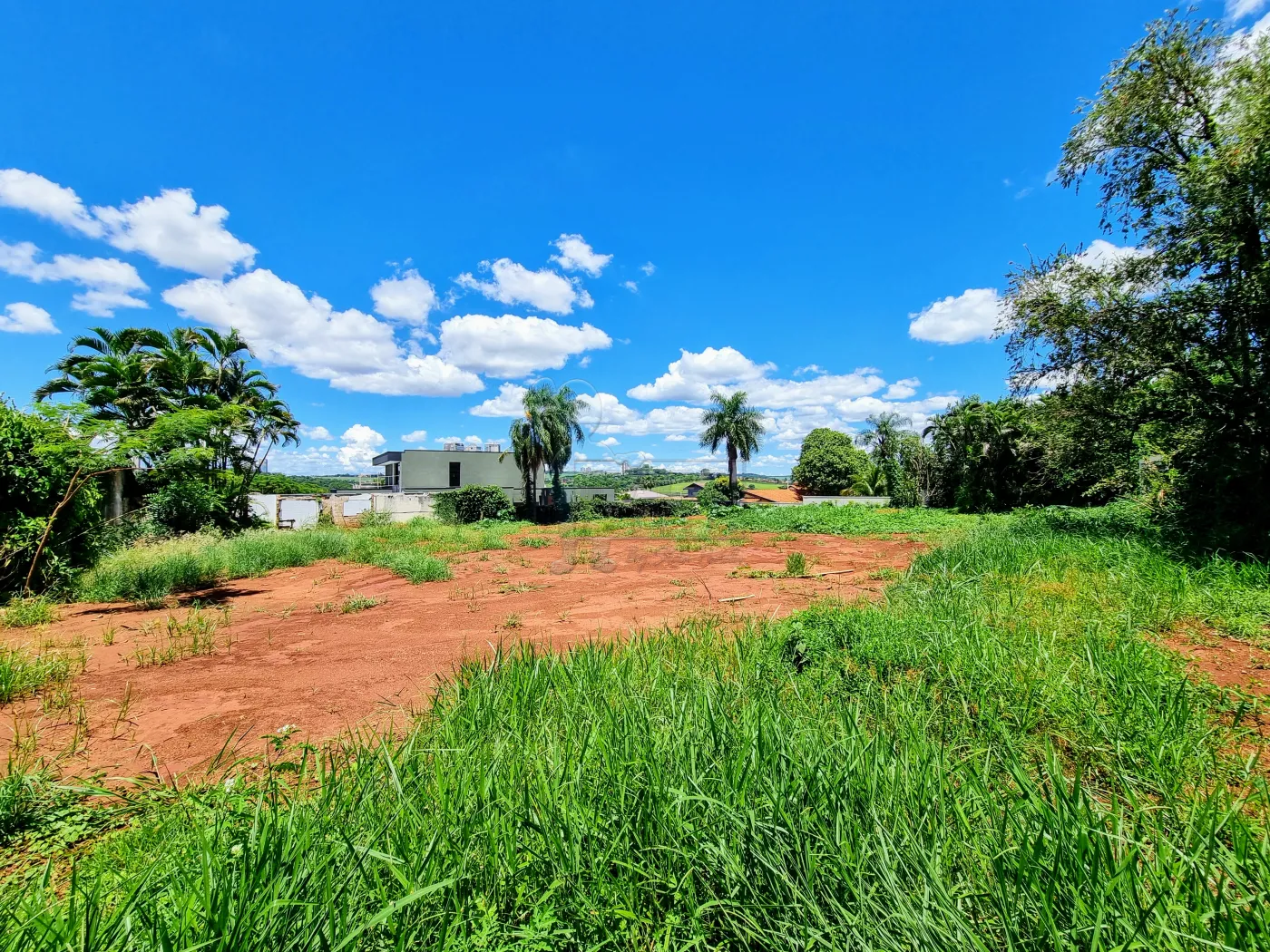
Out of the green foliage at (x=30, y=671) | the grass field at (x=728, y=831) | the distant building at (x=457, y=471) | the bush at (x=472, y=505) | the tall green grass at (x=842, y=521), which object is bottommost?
the tall green grass at (x=842, y=521)

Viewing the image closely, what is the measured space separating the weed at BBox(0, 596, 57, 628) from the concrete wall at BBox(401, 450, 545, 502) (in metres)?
30.0

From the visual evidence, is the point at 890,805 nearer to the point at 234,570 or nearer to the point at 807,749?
the point at 807,749

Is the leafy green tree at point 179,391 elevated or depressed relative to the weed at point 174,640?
elevated

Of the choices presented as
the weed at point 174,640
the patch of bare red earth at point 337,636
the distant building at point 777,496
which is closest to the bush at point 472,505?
the patch of bare red earth at point 337,636

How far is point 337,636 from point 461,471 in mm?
36240

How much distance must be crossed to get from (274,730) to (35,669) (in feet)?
9.58

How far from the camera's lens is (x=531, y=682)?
3598mm

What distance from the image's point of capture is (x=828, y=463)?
52.2 metres

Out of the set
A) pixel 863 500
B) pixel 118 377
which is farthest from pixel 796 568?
pixel 863 500

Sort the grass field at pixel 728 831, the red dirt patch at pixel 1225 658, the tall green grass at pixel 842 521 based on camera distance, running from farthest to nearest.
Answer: the tall green grass at pixel 842 521
the red dirt patch at pixel 1225 658
the grass field at pixel 728 831

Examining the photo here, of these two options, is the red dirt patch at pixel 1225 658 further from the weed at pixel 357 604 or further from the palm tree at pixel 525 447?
the palm tree at pixel 525 447

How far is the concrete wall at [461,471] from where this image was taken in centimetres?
3897

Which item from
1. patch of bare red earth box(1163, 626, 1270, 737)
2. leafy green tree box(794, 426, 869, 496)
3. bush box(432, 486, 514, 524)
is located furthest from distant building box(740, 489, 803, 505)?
patch of bare red earth box(1163, 626, 1270, 737)

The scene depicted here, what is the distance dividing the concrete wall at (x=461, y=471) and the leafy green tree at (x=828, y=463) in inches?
1186
